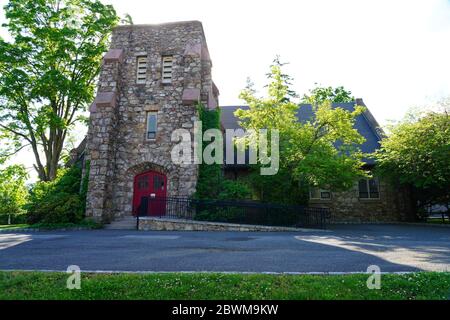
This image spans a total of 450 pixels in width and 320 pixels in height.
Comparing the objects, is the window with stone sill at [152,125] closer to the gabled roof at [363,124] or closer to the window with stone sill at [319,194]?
the gabled roof at [363,124]

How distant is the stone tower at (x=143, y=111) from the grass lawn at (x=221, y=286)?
33.5 ft

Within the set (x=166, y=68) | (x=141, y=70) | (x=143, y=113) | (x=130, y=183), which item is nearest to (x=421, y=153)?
(x=166, y=68)

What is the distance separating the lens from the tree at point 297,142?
13.8 meters

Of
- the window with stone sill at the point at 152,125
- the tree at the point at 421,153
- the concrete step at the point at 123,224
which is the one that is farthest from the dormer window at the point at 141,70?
the tree at the point at 421,153

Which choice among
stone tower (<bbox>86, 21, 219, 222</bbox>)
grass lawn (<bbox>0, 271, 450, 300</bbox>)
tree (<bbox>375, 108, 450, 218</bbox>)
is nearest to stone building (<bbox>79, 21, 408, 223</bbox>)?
stone tower (<bbox>86, 21, 219, 222</bbox>)

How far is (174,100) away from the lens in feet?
52.3

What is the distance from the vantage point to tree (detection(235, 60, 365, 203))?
45.2ft

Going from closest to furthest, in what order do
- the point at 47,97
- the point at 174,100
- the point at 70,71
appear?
the point at 174,100, the point at 47,97, the point at 70,71

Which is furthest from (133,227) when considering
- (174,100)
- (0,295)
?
(0,295)

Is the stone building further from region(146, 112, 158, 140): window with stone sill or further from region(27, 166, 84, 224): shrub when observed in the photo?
Answer: region(27, 166, 84, 224): shrub

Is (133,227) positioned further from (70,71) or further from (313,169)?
(70,71)

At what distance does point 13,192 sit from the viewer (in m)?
25.3
